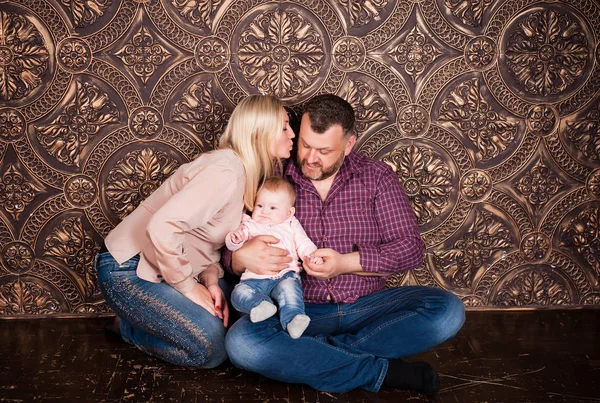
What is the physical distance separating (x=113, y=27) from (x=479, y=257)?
241cm

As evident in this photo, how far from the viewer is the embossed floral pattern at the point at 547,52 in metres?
3.58

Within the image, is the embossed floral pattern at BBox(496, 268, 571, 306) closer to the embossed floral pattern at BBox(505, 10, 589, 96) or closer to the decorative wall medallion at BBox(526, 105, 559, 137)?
the decorative wall medallion at BBox(526, 105, 559, 137)

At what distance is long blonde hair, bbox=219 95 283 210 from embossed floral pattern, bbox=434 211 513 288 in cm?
127

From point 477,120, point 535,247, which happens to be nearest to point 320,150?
point 477,120

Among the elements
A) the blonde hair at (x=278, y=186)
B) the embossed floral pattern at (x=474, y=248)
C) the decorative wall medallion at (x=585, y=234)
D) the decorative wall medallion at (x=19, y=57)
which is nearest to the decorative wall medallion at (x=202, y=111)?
the blonde hair at (x=278, y=186)

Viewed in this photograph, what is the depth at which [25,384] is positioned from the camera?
299 cm

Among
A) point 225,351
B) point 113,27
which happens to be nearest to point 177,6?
point 113,27

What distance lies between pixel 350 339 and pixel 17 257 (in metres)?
1.97

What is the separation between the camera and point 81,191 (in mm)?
3650

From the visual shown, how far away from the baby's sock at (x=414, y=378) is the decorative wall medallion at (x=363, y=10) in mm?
1814

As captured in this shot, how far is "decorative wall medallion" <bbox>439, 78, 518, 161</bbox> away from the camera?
3639mm

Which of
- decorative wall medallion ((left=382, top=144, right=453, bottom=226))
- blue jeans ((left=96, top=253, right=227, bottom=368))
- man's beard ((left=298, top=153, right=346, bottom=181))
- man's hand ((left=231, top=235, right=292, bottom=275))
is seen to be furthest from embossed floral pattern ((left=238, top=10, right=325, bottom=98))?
blue jeans ((left=96, top=253, right=227, bottom=368))

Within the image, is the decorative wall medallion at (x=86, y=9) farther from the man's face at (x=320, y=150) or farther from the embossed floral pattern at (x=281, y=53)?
the man's face at (x=320, y=150)

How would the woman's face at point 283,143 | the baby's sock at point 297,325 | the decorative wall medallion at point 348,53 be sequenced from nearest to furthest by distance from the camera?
the baby's sock at point 297,325
the woman's face at point 283,143
the decorative wall medallion at point 348,53
